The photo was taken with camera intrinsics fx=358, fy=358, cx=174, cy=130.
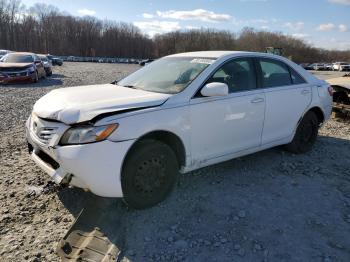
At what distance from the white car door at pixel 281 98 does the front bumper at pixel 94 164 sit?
7.58ft

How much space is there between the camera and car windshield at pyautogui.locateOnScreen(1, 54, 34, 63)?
17.5 metres

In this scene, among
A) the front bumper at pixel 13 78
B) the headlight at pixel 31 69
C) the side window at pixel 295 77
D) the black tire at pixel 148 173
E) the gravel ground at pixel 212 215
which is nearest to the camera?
the gravel ground at pixel 212 215

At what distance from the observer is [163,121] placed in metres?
3.65

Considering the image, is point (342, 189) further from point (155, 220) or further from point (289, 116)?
point (155, 220)

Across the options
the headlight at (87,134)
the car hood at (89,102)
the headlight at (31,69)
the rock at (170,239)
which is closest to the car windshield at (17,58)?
the headlight at (31,69)

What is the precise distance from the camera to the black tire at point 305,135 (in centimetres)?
560

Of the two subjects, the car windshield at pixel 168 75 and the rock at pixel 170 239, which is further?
the car windshield at pixel 168 75

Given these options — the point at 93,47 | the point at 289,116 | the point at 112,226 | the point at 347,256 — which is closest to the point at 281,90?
the point at 289,116

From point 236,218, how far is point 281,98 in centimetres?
210

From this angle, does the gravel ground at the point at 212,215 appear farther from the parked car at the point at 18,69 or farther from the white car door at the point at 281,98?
the parked car at the point at 18,69

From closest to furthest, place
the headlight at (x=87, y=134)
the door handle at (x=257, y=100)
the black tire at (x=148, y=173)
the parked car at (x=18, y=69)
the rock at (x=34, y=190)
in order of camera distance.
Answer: the headlight at (x=87, y=134), the black tire at (x=148, y=173), the rock at (x=34, y=190), the door handle at (x=257, y=100), the parked car at (x=18, y=69)

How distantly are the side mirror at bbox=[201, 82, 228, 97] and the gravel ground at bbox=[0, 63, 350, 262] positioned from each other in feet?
3.85

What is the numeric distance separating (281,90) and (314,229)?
2180 mm

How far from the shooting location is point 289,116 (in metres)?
5.24
